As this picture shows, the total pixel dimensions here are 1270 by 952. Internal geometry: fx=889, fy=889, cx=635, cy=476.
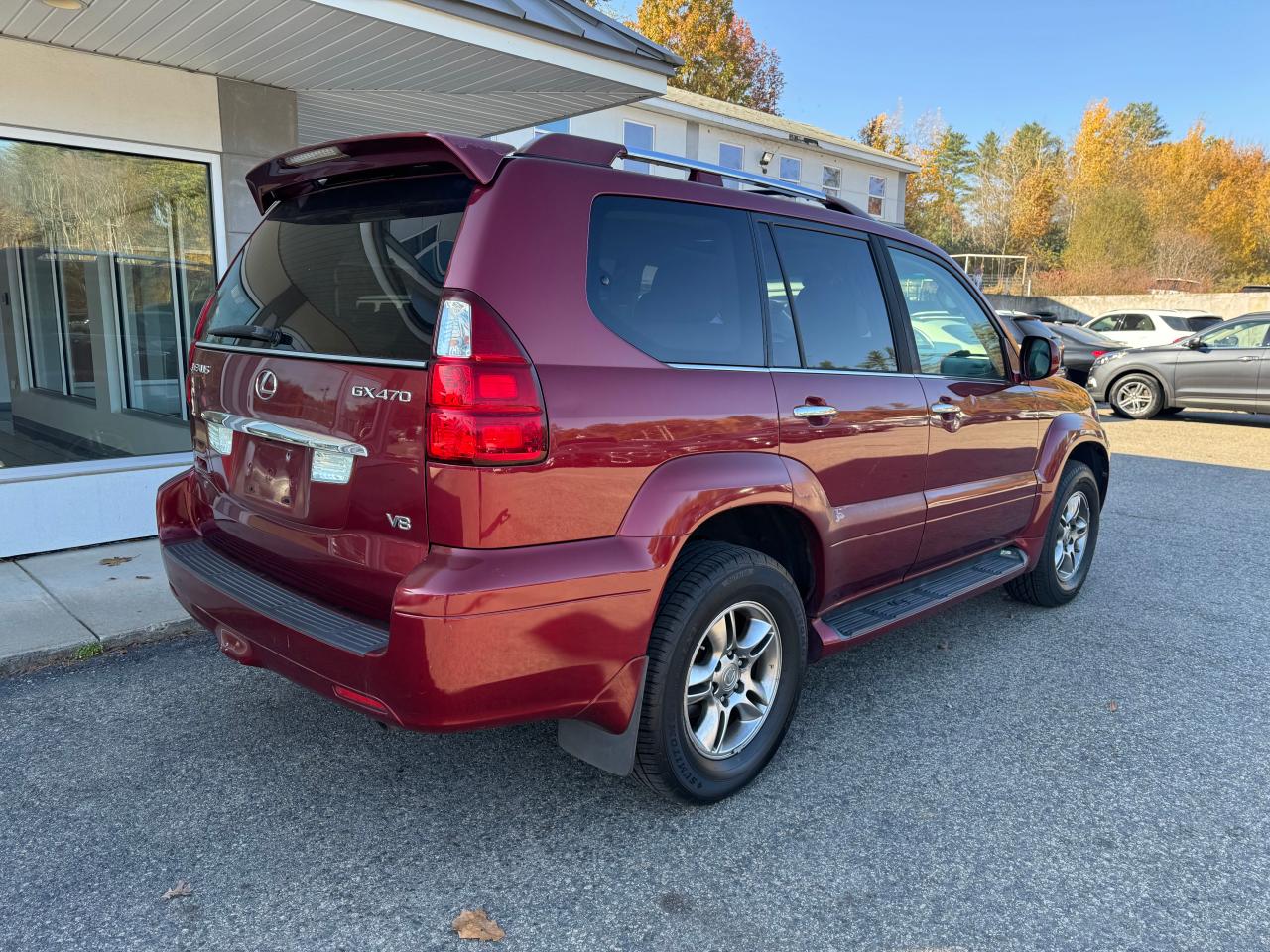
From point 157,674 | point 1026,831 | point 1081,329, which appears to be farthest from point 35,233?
point 1081,329

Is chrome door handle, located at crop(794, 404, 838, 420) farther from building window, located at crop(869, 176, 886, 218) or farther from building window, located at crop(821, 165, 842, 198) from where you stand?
building window, located at crop(869, 176, 886, 218)

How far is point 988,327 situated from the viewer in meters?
4.30

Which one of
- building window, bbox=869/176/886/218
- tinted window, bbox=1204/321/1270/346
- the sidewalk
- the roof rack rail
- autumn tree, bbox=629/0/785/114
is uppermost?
autumn tree, bbox=629/0/785/114

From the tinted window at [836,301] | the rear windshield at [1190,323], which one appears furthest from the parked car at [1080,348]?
the tinted window at [836,301]

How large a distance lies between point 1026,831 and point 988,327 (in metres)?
2.40

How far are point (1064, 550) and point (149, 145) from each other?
613 centimetres

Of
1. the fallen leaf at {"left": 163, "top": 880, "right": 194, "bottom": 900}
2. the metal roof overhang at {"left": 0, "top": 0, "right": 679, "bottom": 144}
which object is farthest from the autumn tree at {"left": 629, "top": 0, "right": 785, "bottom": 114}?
the fallen leaf at {"left": 163, "top": 880, "right": 194, "bottom": 900}

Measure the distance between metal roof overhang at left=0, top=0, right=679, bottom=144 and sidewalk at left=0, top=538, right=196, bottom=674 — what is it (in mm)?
2983

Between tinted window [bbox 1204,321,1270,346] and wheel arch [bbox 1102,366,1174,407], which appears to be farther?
wheel arch [bbox 1102,366,1174,407]

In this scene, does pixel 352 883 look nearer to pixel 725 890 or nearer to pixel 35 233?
pixel 725 890

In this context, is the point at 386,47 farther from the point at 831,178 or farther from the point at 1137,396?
the point at 831,178

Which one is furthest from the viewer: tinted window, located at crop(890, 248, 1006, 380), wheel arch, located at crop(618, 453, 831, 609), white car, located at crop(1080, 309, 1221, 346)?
white car, located at crop(1080, 309, 1221, 346)

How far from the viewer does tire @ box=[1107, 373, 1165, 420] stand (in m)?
13.9

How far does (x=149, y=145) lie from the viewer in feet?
18.7
